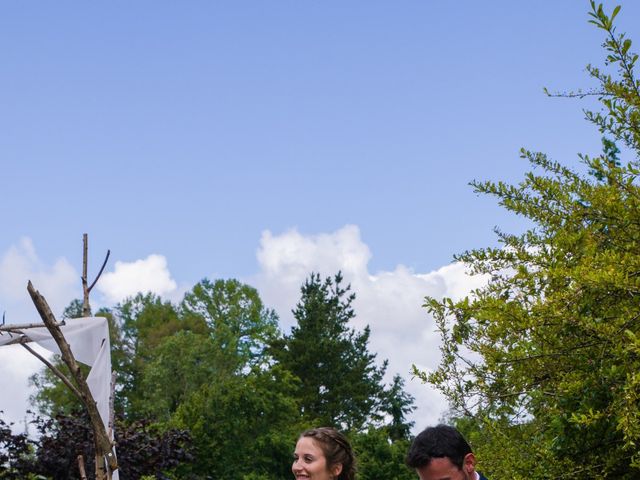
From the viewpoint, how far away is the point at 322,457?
4152 mm

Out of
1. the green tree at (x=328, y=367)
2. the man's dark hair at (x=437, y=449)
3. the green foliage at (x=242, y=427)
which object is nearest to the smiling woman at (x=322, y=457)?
the man's dark hair at (x=437, y=449)

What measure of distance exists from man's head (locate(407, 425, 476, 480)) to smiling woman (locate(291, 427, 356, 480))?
25.0 inches

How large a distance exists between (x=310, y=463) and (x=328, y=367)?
3133 cm

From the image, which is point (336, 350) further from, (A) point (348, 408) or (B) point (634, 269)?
(B) point (634, 269)

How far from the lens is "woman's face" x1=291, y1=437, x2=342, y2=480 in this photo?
4109 mm

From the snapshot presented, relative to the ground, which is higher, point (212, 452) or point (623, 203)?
point (212, 452)

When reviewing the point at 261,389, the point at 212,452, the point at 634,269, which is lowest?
the point at 634,269

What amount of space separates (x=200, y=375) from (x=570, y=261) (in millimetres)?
28124

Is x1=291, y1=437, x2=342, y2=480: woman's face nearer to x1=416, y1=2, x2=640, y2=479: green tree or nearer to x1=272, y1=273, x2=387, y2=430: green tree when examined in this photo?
x1=416, y1=2, x2=640, y2=479: green tree

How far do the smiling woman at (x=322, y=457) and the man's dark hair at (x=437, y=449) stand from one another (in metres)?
0.62

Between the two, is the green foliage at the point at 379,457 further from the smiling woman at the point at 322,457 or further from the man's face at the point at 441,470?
the man's face at the point at 441,470

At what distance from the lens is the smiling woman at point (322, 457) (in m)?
4.12

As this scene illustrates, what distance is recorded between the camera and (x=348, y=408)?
35.3 metres

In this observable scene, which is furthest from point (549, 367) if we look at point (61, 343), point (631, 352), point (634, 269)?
point (61, 343)
